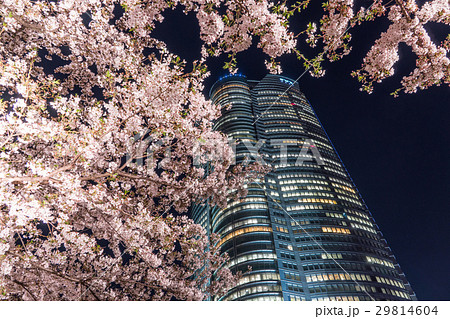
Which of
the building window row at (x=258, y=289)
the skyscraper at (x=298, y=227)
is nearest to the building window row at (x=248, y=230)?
the skyscraper at (x=298, y=227)

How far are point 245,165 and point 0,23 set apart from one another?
9.31 meters

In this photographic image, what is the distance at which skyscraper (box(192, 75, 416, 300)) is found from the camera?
7031 cm

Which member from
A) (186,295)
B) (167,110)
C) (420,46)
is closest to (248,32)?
(167,110)

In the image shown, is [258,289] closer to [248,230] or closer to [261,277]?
[261,277]

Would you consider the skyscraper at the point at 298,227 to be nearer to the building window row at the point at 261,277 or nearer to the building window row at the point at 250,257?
the building window row at the point at 250,257

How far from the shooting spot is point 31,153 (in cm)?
669

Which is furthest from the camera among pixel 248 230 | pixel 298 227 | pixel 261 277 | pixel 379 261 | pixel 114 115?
pixel 298 227

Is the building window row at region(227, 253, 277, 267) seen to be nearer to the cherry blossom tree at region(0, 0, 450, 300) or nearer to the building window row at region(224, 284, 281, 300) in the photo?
the building window row at region(224, 284, 281, 300)

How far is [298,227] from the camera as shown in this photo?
85.0m

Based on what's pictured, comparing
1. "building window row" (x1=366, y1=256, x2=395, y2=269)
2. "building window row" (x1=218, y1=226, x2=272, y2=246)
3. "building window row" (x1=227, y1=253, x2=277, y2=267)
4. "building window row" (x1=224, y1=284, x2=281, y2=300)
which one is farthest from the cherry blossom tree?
"building window row" (x1=366, y1=256, x2=395, y2=269)

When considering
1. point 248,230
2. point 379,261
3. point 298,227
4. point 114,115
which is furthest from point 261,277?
point 114,115

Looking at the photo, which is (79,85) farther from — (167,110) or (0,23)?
(167,110)

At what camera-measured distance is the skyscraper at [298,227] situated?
Result: 70312mm

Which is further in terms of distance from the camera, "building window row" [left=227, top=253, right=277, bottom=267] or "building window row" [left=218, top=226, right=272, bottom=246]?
"building window row" [left=218, top=226, right=272, bottom=246]
